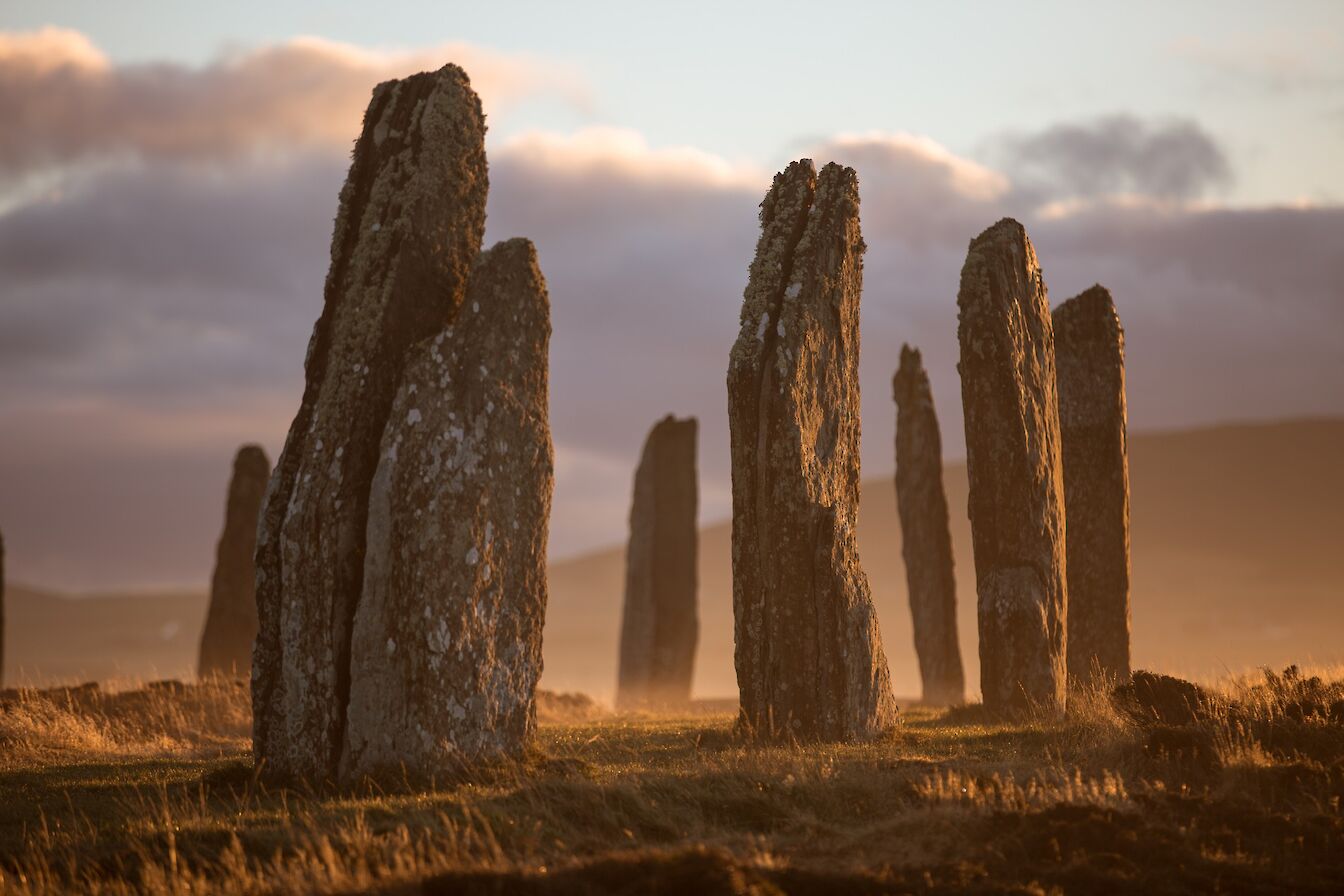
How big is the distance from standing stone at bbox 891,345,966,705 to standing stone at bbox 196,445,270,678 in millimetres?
12499

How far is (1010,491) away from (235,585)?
1625 cm

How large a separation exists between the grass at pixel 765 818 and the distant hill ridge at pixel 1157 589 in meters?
45.1

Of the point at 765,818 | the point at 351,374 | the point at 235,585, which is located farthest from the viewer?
the point at 235,585

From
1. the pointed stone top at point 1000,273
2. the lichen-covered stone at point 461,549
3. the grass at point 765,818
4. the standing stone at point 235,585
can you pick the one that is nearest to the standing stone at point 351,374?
the lichen-covered stone at point 461,549

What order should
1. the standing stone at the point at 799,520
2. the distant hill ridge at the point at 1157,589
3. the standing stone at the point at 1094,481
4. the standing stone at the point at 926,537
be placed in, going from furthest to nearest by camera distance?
the distant hill ridge at the point at 1157,589 < the standing stone at the point at 926,537 < the standing stone at the point at 1094,481 < the standing stone at the point at 799,520

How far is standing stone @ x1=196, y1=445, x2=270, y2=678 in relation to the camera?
26.7 m

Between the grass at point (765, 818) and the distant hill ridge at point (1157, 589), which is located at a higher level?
the distant hill ridge at point (1157, 589)

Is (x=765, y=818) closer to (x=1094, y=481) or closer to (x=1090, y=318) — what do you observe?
(x=1094, y=481)

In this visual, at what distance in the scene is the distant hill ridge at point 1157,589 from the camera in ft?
228

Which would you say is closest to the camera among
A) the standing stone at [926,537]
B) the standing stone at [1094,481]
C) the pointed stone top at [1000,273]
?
the pointed stone top at [1000,273]

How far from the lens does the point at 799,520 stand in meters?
15.2

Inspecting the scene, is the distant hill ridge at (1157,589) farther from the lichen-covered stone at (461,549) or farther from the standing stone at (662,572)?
the lichen-covered stone at (461,549)

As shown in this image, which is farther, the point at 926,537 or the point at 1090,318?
the point at 926,537

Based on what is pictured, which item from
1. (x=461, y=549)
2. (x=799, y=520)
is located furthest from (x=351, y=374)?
(x=799, y=520)
